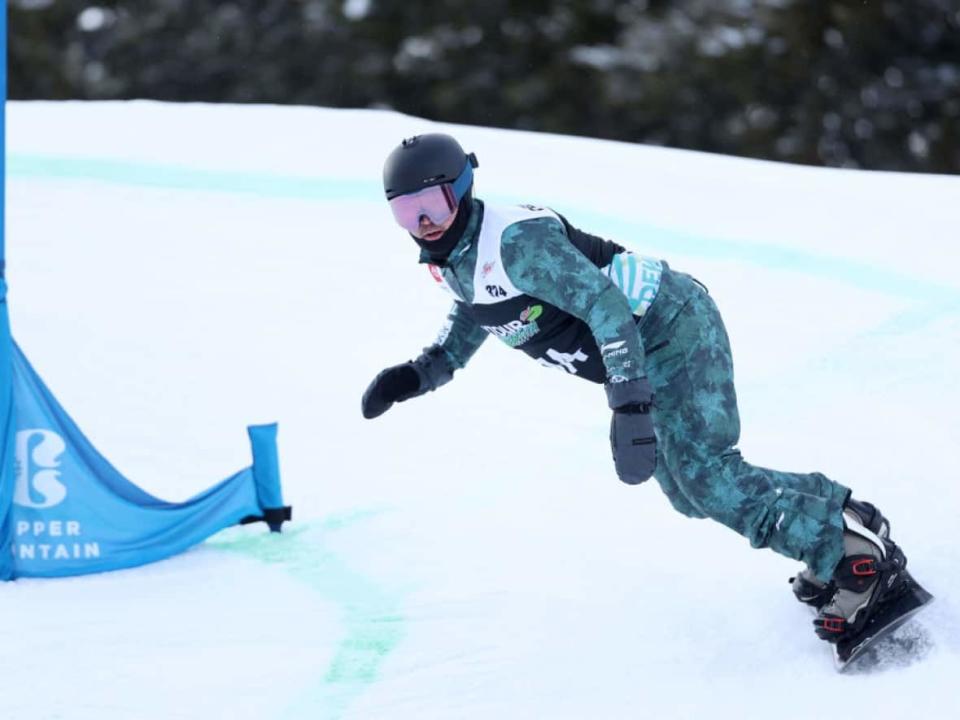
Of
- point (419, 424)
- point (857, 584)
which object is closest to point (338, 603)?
point (857, 584)

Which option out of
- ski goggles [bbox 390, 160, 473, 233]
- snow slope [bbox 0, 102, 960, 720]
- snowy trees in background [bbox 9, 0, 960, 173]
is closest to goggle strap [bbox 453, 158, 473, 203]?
ski goggles [bbox 390, 160, 473, 233]

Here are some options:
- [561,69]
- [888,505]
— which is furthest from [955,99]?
[888,505]

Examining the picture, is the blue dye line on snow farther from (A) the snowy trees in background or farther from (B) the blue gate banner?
(A) the snowy trees in background

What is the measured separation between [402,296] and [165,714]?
12.5ft

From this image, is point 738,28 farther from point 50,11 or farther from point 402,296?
point 402,296

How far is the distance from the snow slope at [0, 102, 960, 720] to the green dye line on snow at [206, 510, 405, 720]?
12 millimetres

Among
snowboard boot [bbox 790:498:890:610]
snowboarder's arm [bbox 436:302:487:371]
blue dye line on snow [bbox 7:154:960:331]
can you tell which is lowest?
snowboard boot [bbox 790:498:890:610]

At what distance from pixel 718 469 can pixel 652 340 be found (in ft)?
1.28

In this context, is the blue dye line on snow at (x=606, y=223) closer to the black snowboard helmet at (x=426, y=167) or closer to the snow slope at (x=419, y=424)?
the snow slope at (x=419, y=424)

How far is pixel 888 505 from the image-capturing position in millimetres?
5059

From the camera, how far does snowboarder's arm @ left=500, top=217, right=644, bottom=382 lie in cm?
385

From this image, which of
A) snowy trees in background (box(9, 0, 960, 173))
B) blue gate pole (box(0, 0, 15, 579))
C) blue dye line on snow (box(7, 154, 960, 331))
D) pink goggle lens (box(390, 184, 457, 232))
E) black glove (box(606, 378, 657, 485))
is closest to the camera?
black glove (box(606, 378, 657, 485))

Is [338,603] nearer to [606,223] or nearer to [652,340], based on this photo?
[652,340]

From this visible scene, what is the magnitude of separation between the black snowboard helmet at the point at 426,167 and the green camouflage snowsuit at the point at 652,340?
0.09 m
